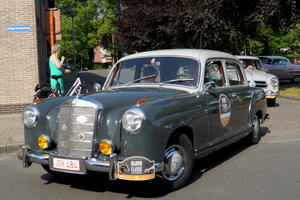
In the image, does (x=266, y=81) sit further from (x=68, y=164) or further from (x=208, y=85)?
(x=68, y=164)

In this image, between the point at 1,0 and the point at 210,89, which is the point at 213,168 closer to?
the point at 210,89

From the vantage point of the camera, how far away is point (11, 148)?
7176mm

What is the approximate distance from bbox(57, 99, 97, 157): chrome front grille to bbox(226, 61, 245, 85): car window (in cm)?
291

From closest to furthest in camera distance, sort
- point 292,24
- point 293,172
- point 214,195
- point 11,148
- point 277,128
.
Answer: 1. point 214,195
2. point 293,172
3. point 11,148
4. point 277,128
5. point 292,24

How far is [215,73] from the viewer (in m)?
6.05

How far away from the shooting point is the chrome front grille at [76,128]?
4.41m

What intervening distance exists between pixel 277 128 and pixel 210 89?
3985 millimetres

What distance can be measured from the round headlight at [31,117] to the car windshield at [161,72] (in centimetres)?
147

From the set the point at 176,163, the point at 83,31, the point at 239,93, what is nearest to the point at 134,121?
the point at 176,163

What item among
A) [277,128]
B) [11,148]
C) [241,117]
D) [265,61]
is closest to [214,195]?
[241,117]

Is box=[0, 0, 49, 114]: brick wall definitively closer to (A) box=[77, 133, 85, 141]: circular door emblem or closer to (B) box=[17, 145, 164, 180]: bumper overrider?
Answer: (A) box=[77, 133, 85, 141]: circular door emblem

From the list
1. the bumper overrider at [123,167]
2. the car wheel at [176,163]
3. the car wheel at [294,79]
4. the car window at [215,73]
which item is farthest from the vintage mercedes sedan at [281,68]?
the bumper overrider at [123,167]

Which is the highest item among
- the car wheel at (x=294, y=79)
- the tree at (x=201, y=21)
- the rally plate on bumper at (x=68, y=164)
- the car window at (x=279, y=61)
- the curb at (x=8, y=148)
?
the tree at (x=201, y=21)

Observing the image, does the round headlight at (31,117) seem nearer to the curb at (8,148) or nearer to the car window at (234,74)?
the curb at (8,148)
